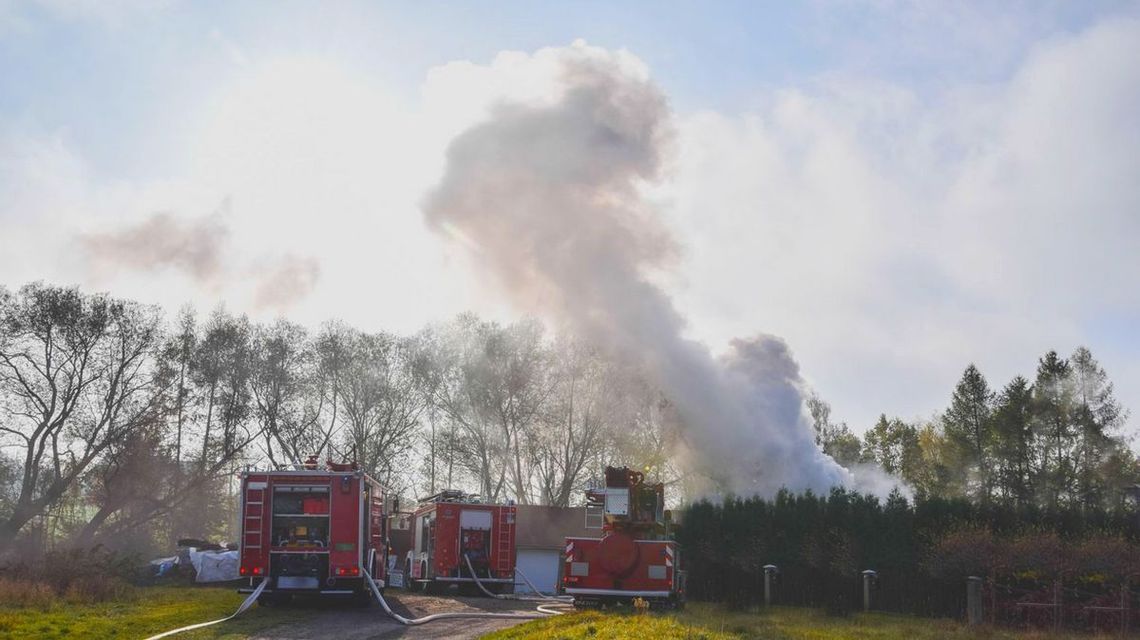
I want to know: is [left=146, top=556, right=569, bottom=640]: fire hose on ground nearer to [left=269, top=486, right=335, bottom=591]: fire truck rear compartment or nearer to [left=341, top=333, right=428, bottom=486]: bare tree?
[left=269, top=486, right=335, bottom=591]: fire truck rear compartment

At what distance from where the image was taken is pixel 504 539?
3578cm

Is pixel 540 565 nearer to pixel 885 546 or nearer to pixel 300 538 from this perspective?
pixel 885 546

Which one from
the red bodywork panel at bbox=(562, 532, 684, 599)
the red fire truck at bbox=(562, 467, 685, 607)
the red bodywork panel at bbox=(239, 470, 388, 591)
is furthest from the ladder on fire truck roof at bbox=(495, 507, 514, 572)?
the red bodywork panel at bbox=(239, 470, 388, 591)

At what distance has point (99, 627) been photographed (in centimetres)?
1950

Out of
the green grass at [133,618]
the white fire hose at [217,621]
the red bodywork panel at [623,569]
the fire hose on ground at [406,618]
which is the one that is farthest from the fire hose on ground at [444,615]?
the white fire hose at [217,621]

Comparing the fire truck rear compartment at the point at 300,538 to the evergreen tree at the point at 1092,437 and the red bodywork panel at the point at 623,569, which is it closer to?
the red bodywork panel at the point at 623,569

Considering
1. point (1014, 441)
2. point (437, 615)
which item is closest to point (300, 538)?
point (437, 615)

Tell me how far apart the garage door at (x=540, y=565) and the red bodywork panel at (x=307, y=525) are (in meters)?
27.2

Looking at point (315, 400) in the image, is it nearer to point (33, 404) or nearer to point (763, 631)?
point (33, 404)

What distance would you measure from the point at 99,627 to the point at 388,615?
677 cm

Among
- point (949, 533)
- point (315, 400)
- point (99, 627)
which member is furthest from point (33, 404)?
point (949, 533)

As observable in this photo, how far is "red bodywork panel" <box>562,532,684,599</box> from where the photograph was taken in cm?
2720

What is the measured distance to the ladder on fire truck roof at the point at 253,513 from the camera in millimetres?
25062

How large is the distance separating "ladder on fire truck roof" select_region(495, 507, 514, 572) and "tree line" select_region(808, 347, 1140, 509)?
1048 inches
